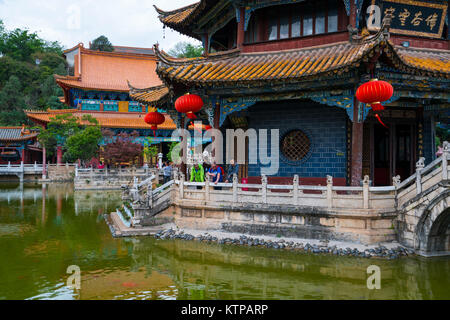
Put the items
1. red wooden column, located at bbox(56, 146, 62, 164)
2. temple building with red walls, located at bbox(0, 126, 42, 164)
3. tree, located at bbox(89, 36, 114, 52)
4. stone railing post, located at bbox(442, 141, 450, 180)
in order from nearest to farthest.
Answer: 1. stone railing post, located at bbox(442, 141, 450, 180)
2. red wooden column, located at bbox(56, 146, 62, 164)
3. temple building with red walls, located at bbox(0, 126, 42, 164)
4. tree, located at bbox(89, 36, 114, 52)

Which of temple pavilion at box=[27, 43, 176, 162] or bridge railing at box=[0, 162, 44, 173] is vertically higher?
temple pavilion at box=[27, 43, 176, 162]

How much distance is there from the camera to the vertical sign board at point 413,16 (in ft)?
36.4

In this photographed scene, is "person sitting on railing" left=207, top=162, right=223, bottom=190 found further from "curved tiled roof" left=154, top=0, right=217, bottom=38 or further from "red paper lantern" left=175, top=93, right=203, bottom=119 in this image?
"curved tiled roof" left=154, top=0, right=217, bottom=38

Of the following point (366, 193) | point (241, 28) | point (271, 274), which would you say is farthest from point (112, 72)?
point (271, 274)

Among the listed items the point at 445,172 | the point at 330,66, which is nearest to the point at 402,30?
the point at 330,66

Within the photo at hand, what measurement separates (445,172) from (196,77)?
7.09 metres

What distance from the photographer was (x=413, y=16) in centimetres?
1146

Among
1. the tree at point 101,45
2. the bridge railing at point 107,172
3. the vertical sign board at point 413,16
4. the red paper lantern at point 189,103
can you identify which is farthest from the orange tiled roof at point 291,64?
the tree at point 101,45

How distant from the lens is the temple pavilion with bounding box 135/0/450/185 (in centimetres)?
1005

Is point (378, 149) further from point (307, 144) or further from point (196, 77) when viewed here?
point (196, 77)

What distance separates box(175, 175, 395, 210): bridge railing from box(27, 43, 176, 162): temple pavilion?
23.6 meters

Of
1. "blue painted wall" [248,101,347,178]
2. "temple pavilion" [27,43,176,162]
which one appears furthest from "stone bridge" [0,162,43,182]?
"blue painted wall" [248,101,347,178]

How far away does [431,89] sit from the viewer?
10367mm

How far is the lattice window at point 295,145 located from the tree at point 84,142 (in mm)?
19959
